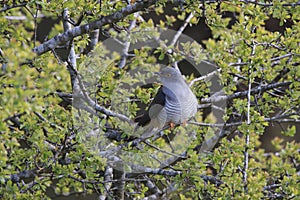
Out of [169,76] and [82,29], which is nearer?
[82,29]

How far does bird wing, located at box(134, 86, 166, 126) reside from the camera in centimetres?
299

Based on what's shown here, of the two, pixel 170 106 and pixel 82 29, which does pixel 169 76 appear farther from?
pixel 82 29

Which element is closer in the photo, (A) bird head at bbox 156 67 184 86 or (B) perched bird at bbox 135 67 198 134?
(B) perched bird at bbox 135 67 198 134

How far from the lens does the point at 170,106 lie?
307cm

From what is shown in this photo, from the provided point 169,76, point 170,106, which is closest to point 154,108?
point 170,106

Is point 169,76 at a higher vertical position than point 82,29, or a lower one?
lower

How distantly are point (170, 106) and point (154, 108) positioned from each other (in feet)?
0.35

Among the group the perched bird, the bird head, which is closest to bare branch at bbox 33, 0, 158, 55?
the perched bird

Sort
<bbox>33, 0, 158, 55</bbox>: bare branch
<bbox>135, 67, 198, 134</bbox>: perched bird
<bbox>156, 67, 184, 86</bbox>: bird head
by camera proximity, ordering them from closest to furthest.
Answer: <bbox>33, 0, 158, 55</bbox>: bare branch, <bbox>135, 67, 198, 134</bbox>: perched bird, <bbox>156, 67, 184, 86</bbox>: bird head

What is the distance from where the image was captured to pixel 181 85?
3.09 meters

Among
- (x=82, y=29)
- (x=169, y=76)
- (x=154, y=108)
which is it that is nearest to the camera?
(x=82, y=29)

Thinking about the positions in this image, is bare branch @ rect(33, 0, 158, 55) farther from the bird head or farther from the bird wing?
the bird head

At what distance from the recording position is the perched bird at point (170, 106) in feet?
9.66

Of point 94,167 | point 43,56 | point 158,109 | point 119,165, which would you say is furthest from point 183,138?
point 43,56
